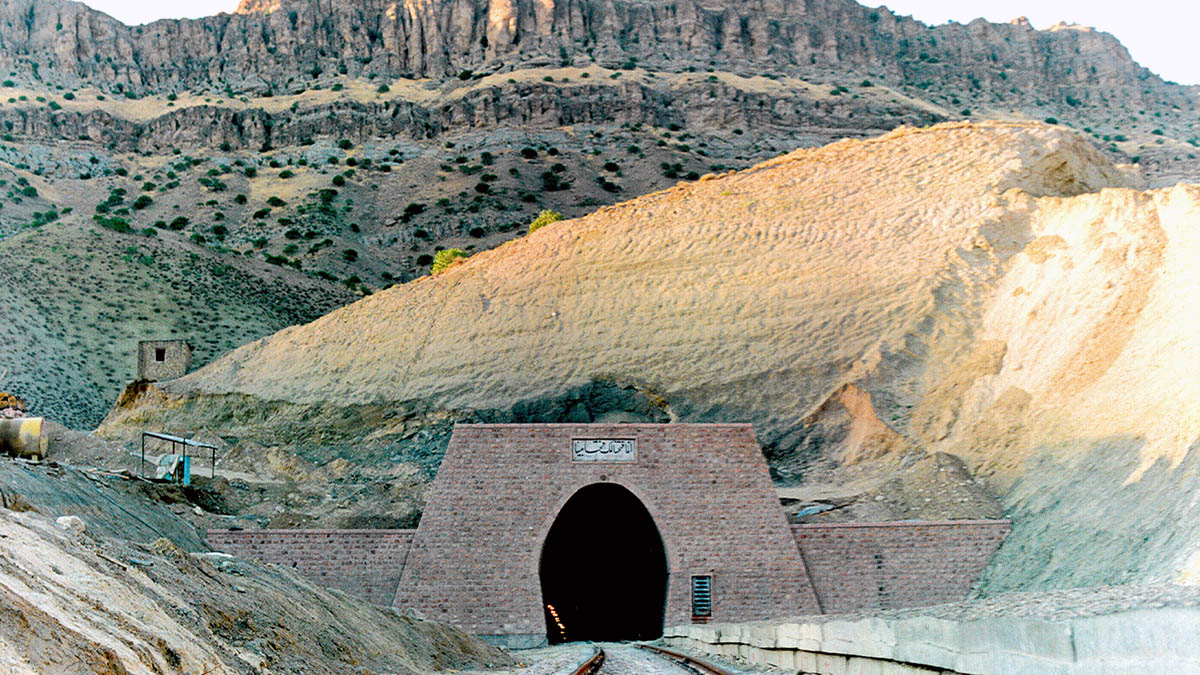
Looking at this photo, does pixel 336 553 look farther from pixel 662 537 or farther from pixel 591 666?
pixel 591 666

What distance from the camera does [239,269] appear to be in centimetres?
6556

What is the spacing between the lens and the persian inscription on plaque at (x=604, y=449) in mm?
22609

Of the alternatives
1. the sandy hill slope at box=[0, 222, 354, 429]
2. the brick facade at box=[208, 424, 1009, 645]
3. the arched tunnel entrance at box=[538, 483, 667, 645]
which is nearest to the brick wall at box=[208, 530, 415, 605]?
the brick facade at box=[208, 424, 1009, 645]

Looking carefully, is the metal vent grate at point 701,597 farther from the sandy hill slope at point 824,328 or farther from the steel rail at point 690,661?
the sandy hill slope at point 824,328

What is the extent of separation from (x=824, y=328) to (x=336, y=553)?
1539 centimetres

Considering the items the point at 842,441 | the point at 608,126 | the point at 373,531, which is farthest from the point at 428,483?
the point at 608,126

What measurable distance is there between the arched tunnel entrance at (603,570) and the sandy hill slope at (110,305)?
2849 cm

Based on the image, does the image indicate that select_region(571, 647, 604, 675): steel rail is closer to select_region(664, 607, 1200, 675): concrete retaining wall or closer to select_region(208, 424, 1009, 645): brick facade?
select_region(664, 607, 1200, 675): concrete retaining wall

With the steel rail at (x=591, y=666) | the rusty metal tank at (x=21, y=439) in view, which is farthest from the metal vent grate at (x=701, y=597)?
the rusty metal tank at (x=21, y=439)

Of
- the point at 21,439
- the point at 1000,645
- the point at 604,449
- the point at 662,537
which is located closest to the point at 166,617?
the point at 1000,645

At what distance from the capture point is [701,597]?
22297mm

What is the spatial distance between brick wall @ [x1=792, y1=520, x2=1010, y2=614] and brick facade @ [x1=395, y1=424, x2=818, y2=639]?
19.6 inches

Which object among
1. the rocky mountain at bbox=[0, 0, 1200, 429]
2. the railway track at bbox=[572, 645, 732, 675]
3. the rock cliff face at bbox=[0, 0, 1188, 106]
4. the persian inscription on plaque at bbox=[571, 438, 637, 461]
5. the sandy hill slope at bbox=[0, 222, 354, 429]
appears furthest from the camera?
the rock cliff face at bbox=[0, 0, 1188, 106]

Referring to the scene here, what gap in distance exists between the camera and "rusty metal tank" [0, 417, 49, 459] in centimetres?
2334
